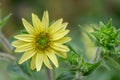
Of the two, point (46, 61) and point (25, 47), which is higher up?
point (25, 47)

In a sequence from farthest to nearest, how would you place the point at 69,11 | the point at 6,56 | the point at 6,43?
the point at 69,11 < the point at 6,43 < the point at 6,56

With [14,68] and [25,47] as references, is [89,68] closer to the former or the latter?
[25,47]

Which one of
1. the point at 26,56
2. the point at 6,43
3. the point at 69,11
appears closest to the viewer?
the point at 26,56

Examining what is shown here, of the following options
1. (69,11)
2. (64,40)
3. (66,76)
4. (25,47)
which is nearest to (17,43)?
(25,47)

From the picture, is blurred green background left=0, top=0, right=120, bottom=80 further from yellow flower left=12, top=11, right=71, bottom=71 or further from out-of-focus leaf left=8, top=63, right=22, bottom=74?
yellow flower left=12, top=11, right=71, bottom=71

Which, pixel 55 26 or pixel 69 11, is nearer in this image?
pixel 55 26

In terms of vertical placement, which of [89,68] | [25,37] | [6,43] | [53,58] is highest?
[6,43]

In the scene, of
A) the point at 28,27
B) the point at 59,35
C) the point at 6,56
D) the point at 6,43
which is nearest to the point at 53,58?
the point at 59,35

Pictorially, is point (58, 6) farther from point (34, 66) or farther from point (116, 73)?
point (34, 66)

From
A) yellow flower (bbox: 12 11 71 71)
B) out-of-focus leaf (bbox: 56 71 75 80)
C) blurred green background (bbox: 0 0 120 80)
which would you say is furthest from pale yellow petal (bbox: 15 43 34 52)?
blurred green background (bbox: 0 0 120 80)
